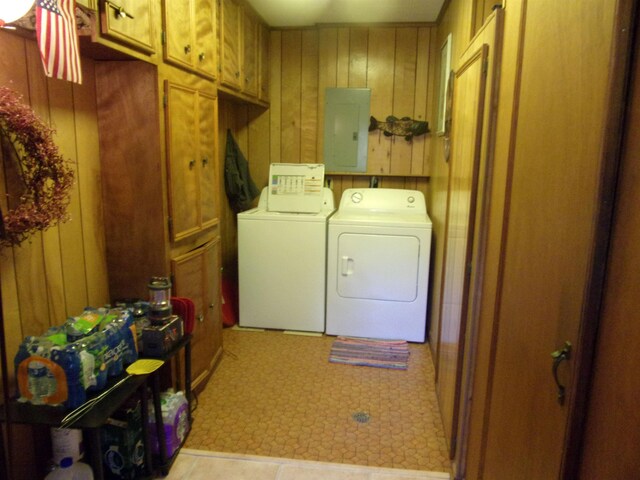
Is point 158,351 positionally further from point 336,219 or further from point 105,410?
point 336,219

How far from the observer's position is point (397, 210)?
12.0ft

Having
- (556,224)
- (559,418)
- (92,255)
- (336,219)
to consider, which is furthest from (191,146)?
(559,418)

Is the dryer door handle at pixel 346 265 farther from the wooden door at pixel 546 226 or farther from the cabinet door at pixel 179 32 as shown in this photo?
the wooden door at pixel 546 226

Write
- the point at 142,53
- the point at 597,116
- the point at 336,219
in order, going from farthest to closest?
1. the point at 336,219
2. the point at 142,53
3. the point at 597,116

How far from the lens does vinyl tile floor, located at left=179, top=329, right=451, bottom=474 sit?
2080 millimetres

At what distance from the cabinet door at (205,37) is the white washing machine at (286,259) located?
3.90 ft

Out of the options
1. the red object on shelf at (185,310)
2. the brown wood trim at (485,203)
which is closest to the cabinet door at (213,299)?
the red object on shelf at (185,310)

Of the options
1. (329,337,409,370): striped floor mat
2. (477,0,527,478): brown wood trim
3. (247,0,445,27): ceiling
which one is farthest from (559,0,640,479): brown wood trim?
(247,0,445,27): ceiling

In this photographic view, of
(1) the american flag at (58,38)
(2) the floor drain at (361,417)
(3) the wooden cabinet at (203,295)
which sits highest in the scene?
(1) the american flag at (58,38)

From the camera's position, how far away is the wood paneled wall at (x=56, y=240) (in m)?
1.61

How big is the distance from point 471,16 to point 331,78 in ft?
5.70

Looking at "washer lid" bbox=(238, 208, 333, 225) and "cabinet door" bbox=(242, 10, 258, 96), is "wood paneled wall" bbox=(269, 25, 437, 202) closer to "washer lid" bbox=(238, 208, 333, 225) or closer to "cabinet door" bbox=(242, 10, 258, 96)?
"cabinet door" bbox=(242, 10, 258, 96)

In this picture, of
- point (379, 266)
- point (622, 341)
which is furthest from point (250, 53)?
point (622, 341)

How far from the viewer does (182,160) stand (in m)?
2.23
